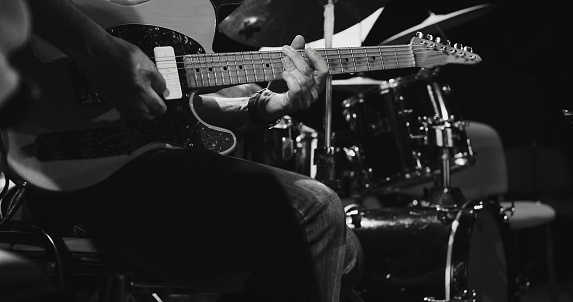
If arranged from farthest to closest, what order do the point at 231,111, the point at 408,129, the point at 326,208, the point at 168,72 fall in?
the point at 408,129 < the point at 231,111 < the point at 168,72 < the point at 326,208

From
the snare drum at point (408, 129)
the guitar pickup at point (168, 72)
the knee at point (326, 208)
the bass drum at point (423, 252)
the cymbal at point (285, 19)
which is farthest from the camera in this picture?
the snare drum at point (408, 129)

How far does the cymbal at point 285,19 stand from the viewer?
7.69 feet

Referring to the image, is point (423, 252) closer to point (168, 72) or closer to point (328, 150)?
point (328, 150)

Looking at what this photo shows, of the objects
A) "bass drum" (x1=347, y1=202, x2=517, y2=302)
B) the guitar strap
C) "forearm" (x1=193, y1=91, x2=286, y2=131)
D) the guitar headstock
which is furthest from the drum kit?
the guitar strap

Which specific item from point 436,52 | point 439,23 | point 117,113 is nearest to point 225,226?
point 117,113

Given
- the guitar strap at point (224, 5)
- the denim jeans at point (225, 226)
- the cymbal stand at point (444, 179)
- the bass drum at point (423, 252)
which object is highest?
the guitar strap at point (224, 5)

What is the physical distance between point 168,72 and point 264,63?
25cm

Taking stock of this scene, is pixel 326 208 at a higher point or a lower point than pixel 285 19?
lower

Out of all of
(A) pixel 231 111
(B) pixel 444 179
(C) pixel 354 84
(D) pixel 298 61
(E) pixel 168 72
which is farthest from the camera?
(C) pixel 354 84

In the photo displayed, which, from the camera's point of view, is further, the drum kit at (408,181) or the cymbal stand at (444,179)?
the cymbal stand at (444,179)

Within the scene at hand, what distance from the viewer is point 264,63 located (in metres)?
1.65

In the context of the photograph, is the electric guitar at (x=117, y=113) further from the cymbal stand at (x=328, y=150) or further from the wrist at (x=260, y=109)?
the cymbal stand at (x=328, y=150)

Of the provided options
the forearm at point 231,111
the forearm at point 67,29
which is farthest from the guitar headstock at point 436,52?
the forearm at point 67,29

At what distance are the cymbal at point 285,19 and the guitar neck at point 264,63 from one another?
58 cm
